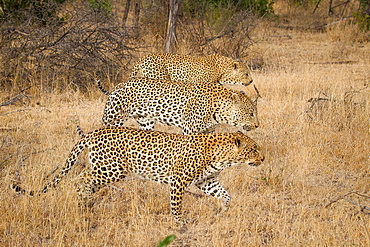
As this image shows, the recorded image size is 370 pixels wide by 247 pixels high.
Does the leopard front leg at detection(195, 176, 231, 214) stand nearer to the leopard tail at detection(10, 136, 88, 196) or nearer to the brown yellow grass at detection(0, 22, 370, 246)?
the brown yellow grass at detection(0, 22, 370, 246)

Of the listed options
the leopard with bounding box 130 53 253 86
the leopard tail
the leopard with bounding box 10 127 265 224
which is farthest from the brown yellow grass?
the leopard with bounding box 130 53 253 86

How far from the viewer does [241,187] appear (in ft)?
21.6

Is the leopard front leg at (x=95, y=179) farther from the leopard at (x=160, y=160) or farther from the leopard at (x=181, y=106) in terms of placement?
the leopard at (x=181, y=106)

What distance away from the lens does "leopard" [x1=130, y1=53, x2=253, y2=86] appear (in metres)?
9.26

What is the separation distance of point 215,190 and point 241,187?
82 centimetres


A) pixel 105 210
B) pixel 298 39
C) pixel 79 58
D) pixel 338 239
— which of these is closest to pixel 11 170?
pixel 105 210

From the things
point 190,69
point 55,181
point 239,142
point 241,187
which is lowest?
point 241,187

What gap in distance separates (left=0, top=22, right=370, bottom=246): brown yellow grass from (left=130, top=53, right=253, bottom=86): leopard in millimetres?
941

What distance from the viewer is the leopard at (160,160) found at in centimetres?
546

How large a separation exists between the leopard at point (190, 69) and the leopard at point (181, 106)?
1.52 meters

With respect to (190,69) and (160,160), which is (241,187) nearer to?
(160,160)

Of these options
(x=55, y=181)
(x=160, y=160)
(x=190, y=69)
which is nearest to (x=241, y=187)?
(x=160, y=160)

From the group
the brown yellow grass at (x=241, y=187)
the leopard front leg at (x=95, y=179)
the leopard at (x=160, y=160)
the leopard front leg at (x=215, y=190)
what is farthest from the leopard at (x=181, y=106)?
the leopard front leg at (x=95, y=179)

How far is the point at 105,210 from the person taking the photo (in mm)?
5691
